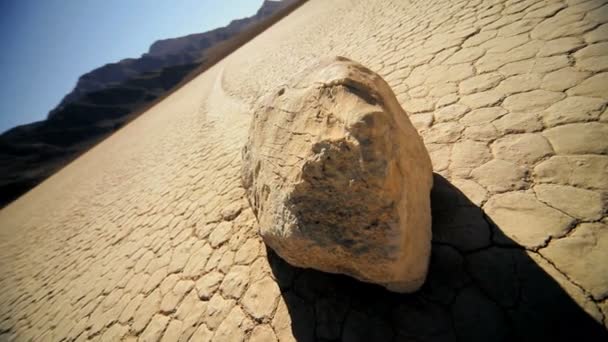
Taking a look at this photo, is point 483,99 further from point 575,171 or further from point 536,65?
point 575,171

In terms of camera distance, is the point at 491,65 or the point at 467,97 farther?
the point at 491,65

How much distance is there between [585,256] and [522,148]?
66 cm

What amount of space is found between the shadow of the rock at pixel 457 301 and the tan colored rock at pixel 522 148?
0.38 metres

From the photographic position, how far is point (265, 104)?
4.97 ft

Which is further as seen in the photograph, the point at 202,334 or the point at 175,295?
the point at 175,295

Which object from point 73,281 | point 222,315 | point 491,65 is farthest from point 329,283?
point 73,281

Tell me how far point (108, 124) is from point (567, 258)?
110ft

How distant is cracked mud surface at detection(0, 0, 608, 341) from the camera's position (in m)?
1.00

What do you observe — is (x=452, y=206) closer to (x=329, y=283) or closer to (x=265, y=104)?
(x=329, y=283)

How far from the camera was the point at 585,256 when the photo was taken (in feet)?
3.16

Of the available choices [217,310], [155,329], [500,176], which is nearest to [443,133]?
[500,176]

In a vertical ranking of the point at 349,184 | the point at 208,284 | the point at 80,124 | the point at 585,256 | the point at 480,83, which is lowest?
the point at 585,256

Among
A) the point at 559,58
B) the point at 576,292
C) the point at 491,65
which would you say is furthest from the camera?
the point at 491,65

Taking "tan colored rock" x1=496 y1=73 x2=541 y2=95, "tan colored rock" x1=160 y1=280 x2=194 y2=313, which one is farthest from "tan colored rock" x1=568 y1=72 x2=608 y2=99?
"tan colored rock" x1=160 y1=280 x2=194 y2=313
